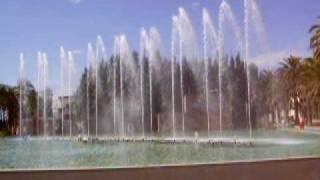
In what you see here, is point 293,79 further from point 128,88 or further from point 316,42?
point 128,88

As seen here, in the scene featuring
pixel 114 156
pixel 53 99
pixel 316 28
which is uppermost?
pixel 316 28

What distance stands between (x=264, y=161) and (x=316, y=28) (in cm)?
2710

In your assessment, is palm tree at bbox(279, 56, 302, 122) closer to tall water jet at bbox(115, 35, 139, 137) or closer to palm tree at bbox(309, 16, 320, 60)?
palm tree at bbox(309, 16, 320, 60)

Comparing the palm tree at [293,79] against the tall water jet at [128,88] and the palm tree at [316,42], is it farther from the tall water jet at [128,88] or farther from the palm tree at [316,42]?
the tall water jet at [128,88]

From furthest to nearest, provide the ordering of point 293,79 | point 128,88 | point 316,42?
point 293,79 → point 316,42 → point 128,88

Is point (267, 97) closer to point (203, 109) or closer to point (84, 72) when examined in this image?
point (203, 109)

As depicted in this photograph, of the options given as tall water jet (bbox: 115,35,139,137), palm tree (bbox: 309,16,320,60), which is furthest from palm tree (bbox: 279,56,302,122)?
tall water jet (bbox: 115,35,139,137)

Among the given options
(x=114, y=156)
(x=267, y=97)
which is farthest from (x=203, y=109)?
(x=114, y=156)

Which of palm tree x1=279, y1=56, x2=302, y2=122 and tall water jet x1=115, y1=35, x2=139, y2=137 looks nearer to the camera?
tall water jet x1=115, y1=35, x2=139, y2=137

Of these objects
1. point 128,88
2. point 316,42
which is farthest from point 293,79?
point 128,88

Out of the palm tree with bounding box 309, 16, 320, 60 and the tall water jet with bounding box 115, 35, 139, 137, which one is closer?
the tall water jet with bounding box 115, 35, 139, 137

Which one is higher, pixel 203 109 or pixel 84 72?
pixel 84 72

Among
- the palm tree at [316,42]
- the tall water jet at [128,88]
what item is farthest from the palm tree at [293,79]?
the tall water jet at [128,88]

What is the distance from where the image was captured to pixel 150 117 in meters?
27.2
